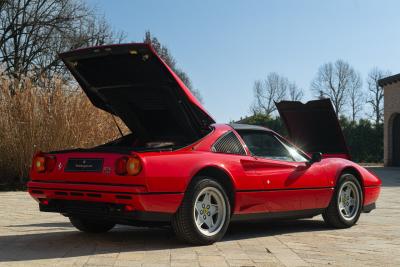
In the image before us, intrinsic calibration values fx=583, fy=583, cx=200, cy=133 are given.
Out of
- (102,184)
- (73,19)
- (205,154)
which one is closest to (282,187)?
(205,154)

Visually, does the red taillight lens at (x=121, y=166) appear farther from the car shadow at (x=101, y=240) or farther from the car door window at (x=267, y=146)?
the car door window at (x=267, y=146)

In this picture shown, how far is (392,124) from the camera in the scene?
3042 cm

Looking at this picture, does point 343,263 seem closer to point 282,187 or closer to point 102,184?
point 282,187

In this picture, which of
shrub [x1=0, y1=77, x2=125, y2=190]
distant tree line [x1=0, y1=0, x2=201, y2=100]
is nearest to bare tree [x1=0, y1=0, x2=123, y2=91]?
distant tree line [x1=0, y1=0, x2=201, y2=100]

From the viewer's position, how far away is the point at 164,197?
19.2 feet

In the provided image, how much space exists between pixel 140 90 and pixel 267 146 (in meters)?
1.75

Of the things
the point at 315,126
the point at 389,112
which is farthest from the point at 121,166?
the point at 389,112

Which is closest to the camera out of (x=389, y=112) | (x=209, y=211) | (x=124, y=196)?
(x=124, y=196)

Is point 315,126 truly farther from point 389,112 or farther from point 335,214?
point 389,112

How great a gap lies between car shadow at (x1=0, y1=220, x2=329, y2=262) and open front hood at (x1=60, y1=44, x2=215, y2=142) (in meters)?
1.27

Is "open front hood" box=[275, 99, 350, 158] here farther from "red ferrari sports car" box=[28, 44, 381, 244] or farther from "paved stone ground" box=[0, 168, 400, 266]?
"paved stone ground" box=[0, 168, 400, 266]

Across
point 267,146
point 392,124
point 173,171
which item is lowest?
point 173,171

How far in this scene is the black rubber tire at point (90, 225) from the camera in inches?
281

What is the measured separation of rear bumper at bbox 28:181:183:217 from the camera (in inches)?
225
